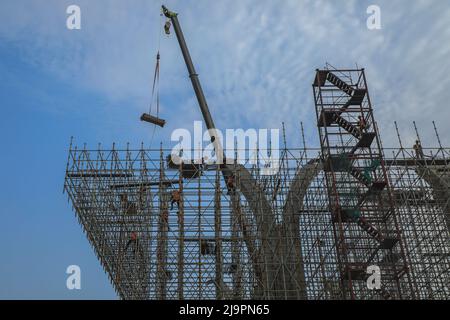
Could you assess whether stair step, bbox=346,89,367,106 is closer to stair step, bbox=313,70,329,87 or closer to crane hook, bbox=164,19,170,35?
A: stair step, bbox=313,70,329,87

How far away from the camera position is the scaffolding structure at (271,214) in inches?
854

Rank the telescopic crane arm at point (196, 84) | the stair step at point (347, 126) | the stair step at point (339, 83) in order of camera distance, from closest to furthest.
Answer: the stair step at point (347, 126), the stair step at point (339, 83), the telescopic crane arm at point (196, 84)

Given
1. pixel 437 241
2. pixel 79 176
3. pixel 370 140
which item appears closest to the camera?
pixel 370 140

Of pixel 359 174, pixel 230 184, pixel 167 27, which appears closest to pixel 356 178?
pixel 359 174

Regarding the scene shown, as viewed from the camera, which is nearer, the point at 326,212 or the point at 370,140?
the point at 370,140

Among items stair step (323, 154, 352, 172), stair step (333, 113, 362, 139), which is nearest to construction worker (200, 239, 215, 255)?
stair step (323, 154, 352, 172)

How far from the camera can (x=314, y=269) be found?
23.9 m

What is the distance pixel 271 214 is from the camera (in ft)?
75.5

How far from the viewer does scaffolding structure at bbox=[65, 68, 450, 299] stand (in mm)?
21703

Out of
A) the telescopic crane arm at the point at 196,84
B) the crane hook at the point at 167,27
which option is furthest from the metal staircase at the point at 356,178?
the crane hook at the point at 167,27

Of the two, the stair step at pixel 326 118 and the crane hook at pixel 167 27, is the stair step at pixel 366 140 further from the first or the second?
the crane hook at pixel 167 27

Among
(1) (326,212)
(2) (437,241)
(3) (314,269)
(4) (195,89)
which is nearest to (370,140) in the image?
(1) (326,212)
